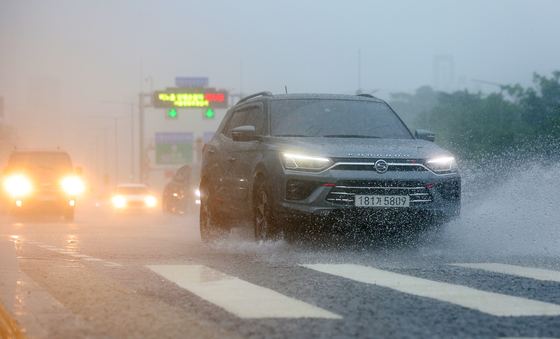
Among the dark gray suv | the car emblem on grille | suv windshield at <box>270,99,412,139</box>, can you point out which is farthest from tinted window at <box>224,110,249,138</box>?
the car emblem on grille

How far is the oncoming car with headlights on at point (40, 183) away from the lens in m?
22.2

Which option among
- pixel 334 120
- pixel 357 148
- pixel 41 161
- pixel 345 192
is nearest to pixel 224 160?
pixel 334 120

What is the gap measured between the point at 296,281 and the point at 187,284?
0.82 m

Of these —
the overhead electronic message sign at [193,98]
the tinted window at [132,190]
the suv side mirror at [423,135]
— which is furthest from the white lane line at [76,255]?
the overhead electronic message sign at [193,98]

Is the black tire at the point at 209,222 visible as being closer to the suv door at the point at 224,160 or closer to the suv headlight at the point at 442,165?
the suv door at the point at 224,160

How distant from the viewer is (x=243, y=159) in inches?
387

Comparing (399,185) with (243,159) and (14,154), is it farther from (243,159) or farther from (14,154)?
(14,154)

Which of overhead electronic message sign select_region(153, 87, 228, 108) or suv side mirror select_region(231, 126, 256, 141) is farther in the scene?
overhead electronic message sign select_region(153, 87, 228, 108)

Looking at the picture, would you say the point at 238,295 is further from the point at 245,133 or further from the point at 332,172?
the point at 245,133

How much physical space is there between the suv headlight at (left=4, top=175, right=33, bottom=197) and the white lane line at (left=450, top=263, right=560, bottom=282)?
16.9 meters

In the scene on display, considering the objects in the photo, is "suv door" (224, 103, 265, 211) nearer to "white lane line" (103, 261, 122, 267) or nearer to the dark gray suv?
the dark gray suv

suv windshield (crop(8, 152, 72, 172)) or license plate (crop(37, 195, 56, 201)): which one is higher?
suv windshield (crop(8, 152, 72, 172))

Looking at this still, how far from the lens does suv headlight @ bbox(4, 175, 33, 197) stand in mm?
22266

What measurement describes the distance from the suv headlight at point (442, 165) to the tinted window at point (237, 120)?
2874mm
